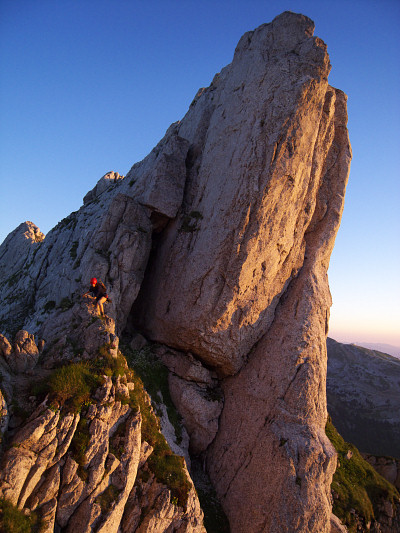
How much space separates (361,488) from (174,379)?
15455mm

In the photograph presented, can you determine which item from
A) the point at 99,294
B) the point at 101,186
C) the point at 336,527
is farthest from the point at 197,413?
the point at 101,186

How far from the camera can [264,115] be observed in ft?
65.2

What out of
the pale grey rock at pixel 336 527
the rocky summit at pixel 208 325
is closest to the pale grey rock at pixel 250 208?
the rocky summit at pixel 208 325

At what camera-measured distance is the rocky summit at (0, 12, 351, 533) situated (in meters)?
11.8

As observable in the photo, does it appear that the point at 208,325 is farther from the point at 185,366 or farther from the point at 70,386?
the point at 70,386

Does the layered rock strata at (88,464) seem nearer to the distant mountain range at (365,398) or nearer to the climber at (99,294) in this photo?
the climber at (99,294)

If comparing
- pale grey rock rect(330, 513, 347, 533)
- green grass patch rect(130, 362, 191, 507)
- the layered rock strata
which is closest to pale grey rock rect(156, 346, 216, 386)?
green grass patch rect(130, 362, 191, 507)

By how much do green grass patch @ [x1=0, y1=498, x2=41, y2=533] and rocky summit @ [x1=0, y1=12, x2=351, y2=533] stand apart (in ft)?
3.16

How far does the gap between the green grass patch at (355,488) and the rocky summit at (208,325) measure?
521cm

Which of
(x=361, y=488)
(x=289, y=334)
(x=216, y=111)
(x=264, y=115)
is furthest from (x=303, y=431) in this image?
(x=216, y=111)

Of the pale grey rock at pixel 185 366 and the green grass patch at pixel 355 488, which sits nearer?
the green grass patch at pixel 355 488

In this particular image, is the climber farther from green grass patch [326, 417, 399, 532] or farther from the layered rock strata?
green grass patch [326, 417, 399, 532]

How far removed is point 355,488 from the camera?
2153cm

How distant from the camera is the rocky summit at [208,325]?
1184 cm
